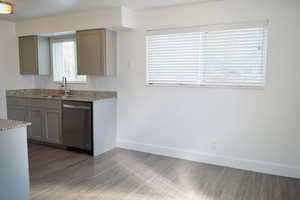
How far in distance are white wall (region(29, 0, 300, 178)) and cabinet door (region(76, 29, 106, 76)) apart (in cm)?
34

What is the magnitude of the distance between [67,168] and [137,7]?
8.65 feet

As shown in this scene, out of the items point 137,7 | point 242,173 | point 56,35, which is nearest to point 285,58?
point 242,173

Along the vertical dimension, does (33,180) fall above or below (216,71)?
below

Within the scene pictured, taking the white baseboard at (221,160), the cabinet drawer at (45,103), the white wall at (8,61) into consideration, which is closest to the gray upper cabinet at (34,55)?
the white wall at (8,61)

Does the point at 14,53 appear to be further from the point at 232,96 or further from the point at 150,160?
the point at 232,96

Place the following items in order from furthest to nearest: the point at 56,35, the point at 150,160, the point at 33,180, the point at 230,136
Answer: the point at 56,35
the point at 150,160
the point at 230,136
the point at 33,180

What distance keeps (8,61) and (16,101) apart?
0.86m

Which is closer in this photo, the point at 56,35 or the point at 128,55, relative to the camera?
the point at 128,55

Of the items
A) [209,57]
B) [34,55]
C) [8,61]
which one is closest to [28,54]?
[34,55]

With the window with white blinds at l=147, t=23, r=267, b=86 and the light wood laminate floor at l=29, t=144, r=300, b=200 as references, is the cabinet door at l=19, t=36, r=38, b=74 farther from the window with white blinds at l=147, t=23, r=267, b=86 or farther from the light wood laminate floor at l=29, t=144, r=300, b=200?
the window with white blinds at l=147, t=23, r=267, b=86

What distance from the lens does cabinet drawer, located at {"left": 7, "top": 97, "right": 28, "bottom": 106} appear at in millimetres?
4715

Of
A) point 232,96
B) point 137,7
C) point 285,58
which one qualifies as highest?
point 137,7

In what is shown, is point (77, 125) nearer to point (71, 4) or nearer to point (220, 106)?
point (71, 4)

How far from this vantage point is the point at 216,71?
3645mm
